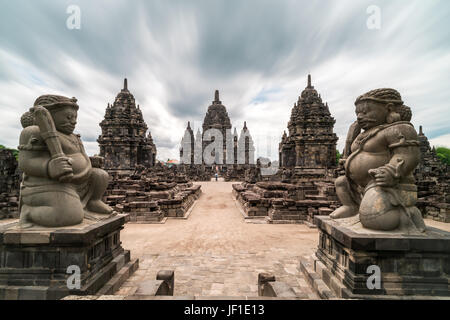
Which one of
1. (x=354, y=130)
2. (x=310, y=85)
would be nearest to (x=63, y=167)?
(x=354, y=130)

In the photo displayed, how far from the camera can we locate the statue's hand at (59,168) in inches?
106

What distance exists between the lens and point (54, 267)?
2625 millimetres

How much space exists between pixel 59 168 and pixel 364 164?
422 centimetres

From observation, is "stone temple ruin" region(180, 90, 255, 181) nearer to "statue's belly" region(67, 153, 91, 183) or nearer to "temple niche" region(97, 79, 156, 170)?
"temple niche" region(97, 79, 156, 170)

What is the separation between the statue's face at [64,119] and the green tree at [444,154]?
5966 centimetres

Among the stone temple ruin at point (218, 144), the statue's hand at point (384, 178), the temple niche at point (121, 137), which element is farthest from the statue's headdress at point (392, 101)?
the stone temple ruin at point (218, 144)

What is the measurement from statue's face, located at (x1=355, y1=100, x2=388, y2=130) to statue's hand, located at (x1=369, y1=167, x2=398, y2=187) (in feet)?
2.42

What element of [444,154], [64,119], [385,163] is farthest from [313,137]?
[444,154]

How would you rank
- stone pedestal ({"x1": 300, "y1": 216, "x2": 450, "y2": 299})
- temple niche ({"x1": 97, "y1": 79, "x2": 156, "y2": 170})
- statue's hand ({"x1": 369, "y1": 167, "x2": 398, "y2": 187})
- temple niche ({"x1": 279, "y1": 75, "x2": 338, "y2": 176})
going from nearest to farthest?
stone pedestal ({"x1": 300, "y1": 216, "x2": 450, "y2": 299}) → statue's hand ({"x1": 369, "y1": 167, "x2": 398, "y2": 187}) → temple niche ({"x1": 279, "y1": 75, "x2": 338, "y2": 176}) → temple niche ({"x1": 97, "y1": 79, "x2": 156, "y2": 170})

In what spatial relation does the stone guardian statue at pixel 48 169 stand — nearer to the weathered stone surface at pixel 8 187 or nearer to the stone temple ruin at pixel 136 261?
the stone temple ruin at pixel 136 261

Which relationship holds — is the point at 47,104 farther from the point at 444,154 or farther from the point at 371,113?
the point at 444,154

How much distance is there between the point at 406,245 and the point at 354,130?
1772mm

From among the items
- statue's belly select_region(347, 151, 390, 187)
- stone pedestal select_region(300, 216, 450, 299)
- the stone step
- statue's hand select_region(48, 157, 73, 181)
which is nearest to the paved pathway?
the stone step

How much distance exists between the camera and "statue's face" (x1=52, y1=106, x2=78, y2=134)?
2970 millimetres
